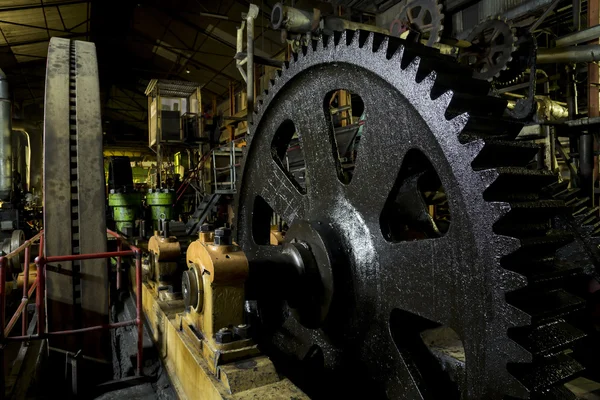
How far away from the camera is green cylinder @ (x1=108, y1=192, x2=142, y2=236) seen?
→ 7.64m

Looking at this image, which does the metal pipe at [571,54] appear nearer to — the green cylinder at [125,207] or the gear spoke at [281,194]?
the gear spoke at [281,194]

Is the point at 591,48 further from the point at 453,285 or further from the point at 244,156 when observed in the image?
the point at 453,285

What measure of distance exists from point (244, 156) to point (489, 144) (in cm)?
201

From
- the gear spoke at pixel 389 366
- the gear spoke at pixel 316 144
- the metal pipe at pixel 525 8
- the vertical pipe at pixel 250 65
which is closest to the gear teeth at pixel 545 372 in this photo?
the gear spoke at pixel 389 366

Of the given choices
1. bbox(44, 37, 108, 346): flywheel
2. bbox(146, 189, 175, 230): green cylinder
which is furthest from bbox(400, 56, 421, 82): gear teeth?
bbox(146, 189, 175, 230): green cylinder

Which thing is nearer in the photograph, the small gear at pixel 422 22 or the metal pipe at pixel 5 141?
the small gear at pixel 422 22

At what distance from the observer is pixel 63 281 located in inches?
119

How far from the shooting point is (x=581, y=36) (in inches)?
197

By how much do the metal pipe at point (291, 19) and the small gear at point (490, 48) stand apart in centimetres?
308

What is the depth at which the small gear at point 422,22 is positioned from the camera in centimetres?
572

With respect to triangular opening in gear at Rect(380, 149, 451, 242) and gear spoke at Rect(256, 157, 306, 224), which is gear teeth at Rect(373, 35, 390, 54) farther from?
gear spoke at Rect(256, 157, 306, 224)

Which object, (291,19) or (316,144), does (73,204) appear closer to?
(316,144)

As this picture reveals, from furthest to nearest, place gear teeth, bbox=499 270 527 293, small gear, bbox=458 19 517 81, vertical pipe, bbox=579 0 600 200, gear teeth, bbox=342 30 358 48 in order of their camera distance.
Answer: vertical pipe, bbox=579 0 600 200 < small gear, bbox=458 19 517 81 < gear teeth, bbox=342 30 358 48 < gear teeth, bbox=499 270 527 293

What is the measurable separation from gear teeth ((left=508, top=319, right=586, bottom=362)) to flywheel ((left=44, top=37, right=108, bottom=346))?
114 inches
